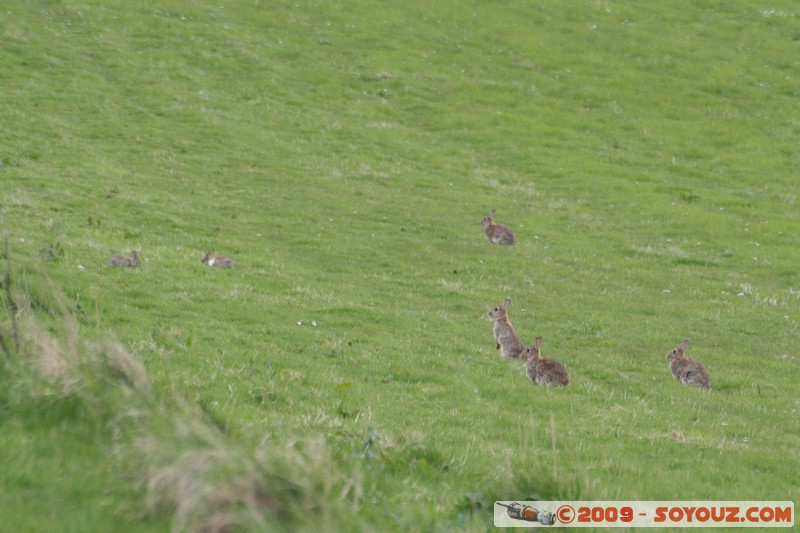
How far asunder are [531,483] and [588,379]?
865 cm

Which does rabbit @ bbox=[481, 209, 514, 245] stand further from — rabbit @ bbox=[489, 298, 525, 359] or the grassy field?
rabbit @ bbox=[489, 298, 525, 359]

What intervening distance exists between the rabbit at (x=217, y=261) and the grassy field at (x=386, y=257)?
0.32 metres

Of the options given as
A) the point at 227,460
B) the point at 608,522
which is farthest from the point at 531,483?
the point at 227,460

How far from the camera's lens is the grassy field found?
22.2 ft

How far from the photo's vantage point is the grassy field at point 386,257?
6.78 meters

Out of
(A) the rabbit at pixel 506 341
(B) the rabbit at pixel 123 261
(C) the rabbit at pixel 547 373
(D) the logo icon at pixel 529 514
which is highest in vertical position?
(D) the logo icon at pixel 529 514

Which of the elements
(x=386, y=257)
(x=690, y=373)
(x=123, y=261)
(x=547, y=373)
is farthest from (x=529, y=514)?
(x=386, y=257)

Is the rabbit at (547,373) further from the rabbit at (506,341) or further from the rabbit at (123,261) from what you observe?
the rabbit at (123,261)

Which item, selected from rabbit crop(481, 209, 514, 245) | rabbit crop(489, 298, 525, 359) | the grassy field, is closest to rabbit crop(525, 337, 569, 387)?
the grassy field

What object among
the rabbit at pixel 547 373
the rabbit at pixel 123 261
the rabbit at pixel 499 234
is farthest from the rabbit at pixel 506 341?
the rabbit at pixel 499 234

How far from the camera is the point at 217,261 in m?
19.7

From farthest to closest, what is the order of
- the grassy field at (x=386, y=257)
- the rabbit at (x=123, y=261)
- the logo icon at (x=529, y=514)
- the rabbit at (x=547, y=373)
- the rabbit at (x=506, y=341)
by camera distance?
the rabbit at (x=123, y=261), the rabbit at (x=506, y=341), the rabbit at (x=547, y=373), the grassy field at (x=386, y=257), the logo icon at (x=529, y=514)

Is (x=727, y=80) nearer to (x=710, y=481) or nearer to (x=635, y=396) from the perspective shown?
(x=635, y=396)

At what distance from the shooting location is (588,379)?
15.2 m
